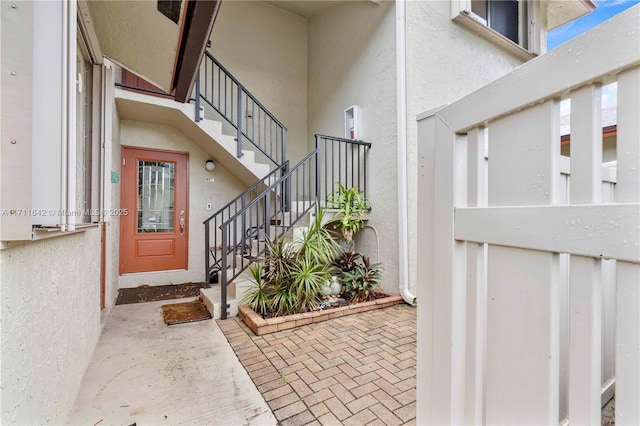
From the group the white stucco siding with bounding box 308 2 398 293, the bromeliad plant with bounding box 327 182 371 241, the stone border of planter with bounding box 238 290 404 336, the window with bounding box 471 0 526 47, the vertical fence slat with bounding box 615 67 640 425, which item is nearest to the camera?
the vertical fence slat with bounding box 615 67 640 425

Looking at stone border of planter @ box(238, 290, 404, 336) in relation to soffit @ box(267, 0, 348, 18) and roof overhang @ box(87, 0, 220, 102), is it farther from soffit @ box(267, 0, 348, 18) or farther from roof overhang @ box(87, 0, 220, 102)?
soffit @ box(267, 0, 348, 18)

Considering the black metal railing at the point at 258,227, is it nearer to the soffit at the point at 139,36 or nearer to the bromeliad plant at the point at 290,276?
the bromeliad plant at the point at 290,276

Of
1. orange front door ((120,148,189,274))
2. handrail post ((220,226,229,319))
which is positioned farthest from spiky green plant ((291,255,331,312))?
orange front door ((120,148,189,274))

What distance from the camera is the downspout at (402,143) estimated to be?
365 centimetres

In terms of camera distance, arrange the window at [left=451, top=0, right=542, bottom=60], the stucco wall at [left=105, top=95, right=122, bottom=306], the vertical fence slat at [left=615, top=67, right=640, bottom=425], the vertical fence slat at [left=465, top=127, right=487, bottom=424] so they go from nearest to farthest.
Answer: the vertical fence slat at [left=615, top=67, right=640, bottom=425] < the vertical fence slat at [left=465, top=127, right=487, bottom=424] < the stucco wall at [left=105, top=95, right=122, bottom=306] < the window at [left=451, top=0, right=542, bottom=60]

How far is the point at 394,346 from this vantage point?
8.30 ft

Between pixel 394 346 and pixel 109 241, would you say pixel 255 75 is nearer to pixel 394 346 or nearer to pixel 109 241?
pixel 109 241

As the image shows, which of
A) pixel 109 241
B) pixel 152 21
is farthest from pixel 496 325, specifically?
pixel 109 241

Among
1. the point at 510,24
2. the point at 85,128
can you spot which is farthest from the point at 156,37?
the point at 510,24

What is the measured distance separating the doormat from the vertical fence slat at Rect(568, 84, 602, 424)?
3.25 metres

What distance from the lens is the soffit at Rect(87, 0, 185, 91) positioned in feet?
5.47

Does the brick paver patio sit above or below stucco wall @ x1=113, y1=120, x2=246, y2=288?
below

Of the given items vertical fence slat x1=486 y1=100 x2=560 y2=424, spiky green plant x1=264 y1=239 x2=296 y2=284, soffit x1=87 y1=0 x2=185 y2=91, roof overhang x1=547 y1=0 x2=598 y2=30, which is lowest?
spiky green plant x1=264 y1=239 x2=296 y2=284

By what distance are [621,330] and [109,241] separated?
423 centimetres
